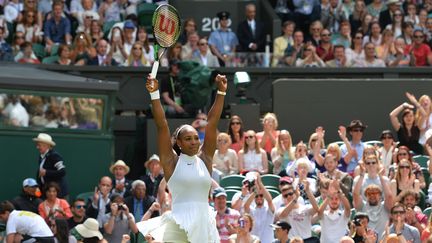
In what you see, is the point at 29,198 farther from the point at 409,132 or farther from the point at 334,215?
the point at 409,132

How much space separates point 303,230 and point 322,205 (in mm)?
368

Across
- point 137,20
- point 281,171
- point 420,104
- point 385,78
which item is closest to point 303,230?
point 281,171

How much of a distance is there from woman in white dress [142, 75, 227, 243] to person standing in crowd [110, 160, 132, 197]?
24.3 ft

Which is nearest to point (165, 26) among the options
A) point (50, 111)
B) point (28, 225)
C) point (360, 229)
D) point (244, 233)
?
point (244, 233)

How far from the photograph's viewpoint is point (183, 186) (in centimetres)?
1100

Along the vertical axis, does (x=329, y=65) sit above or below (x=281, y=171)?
above

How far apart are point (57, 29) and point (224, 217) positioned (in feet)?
24.4

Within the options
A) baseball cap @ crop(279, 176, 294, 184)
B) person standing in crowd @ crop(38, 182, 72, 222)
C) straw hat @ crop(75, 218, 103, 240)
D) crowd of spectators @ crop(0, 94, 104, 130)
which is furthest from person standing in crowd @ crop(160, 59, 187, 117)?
straw hat @ crop(75, 218, 103, 240)

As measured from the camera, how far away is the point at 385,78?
74.7 feet

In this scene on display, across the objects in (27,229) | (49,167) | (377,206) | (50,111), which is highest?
(50,111)

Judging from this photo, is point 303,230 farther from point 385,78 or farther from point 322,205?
point 385,78

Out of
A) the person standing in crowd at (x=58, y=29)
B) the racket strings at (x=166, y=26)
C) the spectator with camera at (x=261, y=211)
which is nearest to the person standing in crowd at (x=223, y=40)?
the person standing in crowd at (x=58, y=29)

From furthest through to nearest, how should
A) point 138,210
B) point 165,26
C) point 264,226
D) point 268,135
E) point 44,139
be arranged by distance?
point 268,135, point 44,139, point 138,210, point 264,226, point 165,26

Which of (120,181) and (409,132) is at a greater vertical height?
(409,132)
